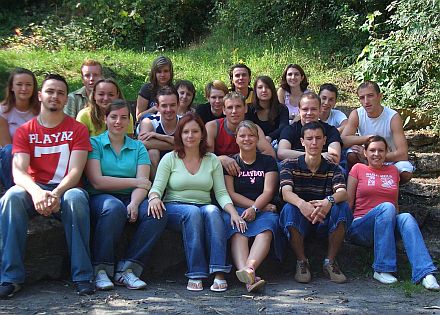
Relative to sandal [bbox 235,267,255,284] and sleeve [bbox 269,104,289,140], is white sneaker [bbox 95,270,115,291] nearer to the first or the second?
→ sandal [bbox 235,267,255,284]

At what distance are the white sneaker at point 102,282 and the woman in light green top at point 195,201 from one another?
1.87ft

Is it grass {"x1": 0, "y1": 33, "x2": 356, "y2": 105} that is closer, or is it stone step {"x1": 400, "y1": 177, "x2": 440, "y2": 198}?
stone step {"x1": 400, "y1": 177, "x2": 440, "y2": 198}

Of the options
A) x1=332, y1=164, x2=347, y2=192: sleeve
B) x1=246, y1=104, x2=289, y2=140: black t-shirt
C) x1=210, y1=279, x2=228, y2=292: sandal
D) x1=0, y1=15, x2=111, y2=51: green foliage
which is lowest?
x1=210, y1=279, x2=228, y2=292: sandal

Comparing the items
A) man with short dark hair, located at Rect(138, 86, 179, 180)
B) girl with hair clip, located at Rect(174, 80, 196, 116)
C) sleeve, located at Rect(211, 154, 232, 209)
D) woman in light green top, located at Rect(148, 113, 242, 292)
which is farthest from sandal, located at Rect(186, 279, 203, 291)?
girl with hair clip, located at Rect(174, 80, 196, 116)

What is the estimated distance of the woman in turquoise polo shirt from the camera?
4.44 m

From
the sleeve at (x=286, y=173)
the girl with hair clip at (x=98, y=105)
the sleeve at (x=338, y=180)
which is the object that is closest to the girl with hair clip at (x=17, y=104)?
the girl with hair clip at (x=98, y=105)

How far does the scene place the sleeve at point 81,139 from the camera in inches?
180

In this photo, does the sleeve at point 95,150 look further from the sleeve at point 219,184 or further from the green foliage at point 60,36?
the green foliage at point 60,36

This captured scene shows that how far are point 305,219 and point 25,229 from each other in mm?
2101

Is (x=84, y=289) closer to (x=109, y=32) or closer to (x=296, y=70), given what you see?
(x=296, y=70)

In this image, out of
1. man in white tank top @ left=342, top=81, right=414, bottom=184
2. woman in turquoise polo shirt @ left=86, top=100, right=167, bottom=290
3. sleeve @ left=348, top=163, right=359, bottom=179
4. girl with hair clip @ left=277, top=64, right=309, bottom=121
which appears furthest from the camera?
girl with hair clip @ left=277, top=64, right=309, bottom=121

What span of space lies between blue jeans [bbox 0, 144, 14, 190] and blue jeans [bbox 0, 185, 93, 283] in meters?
0.37

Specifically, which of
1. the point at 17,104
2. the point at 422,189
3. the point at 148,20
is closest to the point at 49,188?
the point at 17,104

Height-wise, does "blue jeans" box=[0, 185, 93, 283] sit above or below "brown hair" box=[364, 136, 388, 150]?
below
